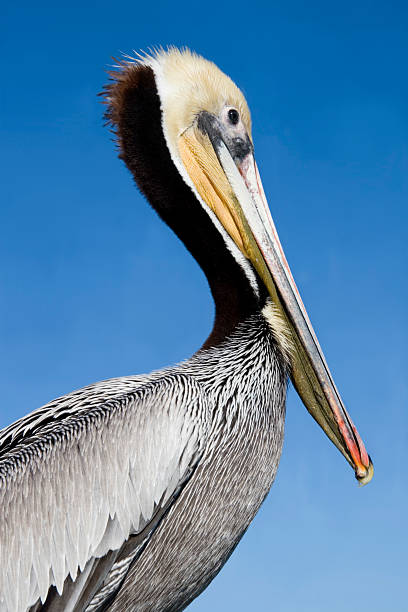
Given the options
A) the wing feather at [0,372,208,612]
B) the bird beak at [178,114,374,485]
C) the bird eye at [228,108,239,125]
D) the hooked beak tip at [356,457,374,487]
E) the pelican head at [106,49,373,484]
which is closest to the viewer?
the wing feather at [0,372,208,612]

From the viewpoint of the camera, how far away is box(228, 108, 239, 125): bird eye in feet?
17.7

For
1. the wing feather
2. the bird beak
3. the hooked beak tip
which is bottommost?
the wing feather

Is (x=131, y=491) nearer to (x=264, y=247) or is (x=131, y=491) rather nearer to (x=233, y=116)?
(x=264, y=247)

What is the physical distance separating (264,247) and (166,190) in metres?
0.81

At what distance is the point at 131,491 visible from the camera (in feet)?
13.6

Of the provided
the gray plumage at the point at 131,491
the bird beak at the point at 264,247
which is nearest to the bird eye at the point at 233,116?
the bird beak at the point at 264,247

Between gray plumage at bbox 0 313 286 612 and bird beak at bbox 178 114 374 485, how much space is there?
47 cm


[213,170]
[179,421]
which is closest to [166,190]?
[213,170]

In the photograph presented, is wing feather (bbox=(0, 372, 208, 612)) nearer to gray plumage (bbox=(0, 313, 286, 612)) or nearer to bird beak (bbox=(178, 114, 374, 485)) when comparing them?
gray plumage (bbox=(0, 313, 286, 612))

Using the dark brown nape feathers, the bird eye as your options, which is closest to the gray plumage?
the dark brown nape feathers

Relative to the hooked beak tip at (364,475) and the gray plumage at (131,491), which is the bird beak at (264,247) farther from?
the gray plumage at (131,491)

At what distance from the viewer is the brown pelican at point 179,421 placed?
4.13m

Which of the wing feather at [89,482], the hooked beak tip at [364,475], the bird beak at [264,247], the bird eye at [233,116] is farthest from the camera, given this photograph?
the bird eye at [233,116]

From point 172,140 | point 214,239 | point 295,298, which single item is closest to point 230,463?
point 295,298
